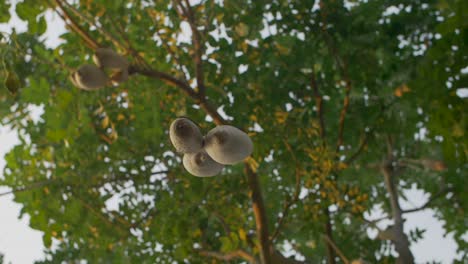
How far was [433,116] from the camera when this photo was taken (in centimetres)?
185

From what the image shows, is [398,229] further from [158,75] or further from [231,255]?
[158,75]

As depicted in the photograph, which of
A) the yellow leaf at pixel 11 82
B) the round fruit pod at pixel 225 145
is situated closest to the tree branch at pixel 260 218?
the round fruit pod at pixel 225 145

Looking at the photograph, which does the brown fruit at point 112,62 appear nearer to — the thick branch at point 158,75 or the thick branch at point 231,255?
the thick branch at point 158,75

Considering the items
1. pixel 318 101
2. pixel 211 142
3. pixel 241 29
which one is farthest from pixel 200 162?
pixel 318 101

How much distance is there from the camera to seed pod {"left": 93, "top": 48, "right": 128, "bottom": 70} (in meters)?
2.93

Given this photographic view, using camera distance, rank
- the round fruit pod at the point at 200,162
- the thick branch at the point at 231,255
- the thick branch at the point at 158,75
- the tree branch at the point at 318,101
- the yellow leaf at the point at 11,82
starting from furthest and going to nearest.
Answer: the tree branch at the point at 318,101
the thick branch at the point at 231,255
the thick branch at the point at 158,75
the yellow leaf at the point at 11,82
the round fruit pod at the point at 200,162

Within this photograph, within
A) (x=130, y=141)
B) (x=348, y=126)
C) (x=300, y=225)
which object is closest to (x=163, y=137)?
(x=130, y=141)

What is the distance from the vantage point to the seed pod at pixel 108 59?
2934 millimetres

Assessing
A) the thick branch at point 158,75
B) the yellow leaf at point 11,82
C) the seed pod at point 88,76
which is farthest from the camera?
the thick branch at point 158,75

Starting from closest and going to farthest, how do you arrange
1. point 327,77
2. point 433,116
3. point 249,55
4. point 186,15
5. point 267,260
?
point 433,116 < point 267,260 < point 186,15 < point 249,55 < point 327,77

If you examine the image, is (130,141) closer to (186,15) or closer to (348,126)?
(186,15)

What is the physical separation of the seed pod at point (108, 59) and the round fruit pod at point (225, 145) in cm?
113

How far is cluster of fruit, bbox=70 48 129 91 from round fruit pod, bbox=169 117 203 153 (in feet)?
3.64

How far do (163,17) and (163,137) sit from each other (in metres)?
1.01
